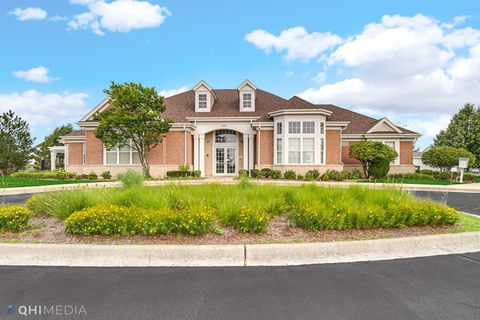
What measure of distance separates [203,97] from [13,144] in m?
25.0

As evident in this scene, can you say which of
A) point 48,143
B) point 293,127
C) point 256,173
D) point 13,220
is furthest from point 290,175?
point 48,143

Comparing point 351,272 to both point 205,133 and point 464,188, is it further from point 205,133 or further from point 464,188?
point 205,133

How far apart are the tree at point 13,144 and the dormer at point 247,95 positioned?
27.6m

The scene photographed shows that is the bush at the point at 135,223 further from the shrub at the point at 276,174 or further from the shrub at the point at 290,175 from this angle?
the shrub at the point at 276,174

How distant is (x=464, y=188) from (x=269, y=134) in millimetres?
12772

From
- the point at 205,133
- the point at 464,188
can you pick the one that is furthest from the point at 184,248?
the point at 205,133

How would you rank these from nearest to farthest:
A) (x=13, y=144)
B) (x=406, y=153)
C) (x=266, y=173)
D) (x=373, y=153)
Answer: (x=373, y=153) → (x=266, y=173) → (x=406, y=153) → (x=13, y=144)

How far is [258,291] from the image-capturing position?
370 centimetres

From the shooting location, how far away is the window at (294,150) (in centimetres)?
2225

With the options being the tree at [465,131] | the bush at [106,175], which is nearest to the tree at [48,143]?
the bush at [106,175]

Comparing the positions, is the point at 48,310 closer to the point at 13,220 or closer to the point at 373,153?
the point at 13,220

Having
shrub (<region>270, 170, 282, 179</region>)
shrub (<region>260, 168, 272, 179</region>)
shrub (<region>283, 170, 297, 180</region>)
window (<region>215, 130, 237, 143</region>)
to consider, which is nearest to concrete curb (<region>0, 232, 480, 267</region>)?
shrub (<region>283, 170, 297, 180</region>)

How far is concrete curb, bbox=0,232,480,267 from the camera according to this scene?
15.3ft

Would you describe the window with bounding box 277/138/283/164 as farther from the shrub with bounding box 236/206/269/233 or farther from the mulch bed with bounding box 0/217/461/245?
the shrub with bounding box 236/206/269/233
